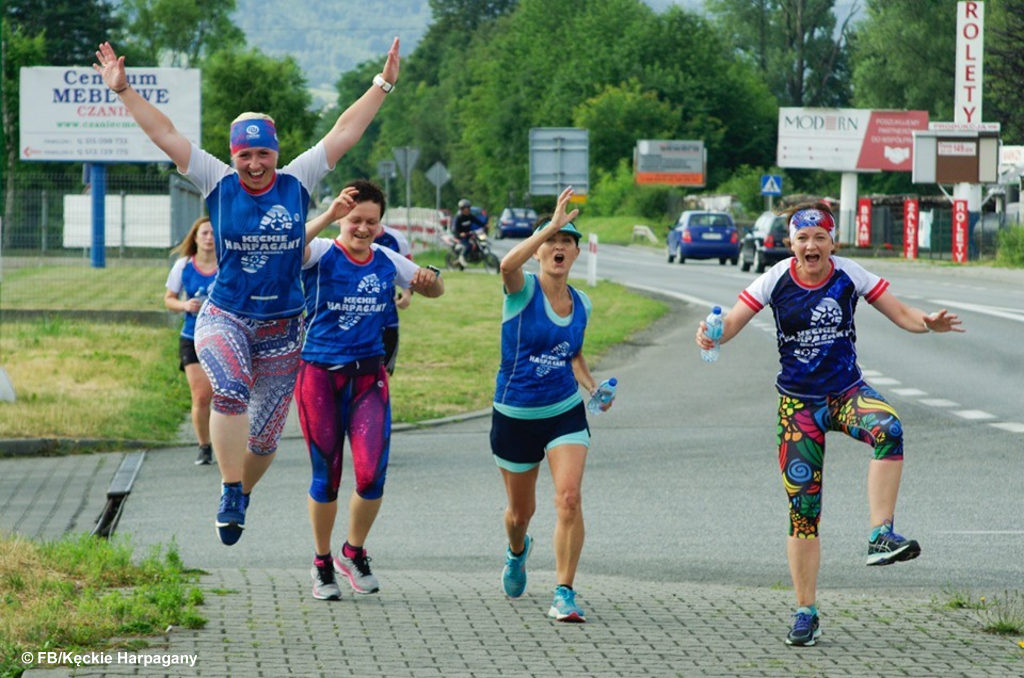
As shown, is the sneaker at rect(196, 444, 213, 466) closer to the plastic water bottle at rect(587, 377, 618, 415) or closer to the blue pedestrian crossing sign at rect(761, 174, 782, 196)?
the plastic water bottle at rect(587, 377, 618, 415)

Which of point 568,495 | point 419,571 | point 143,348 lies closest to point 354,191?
point 568,495

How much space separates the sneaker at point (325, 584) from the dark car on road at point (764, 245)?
1408 inches

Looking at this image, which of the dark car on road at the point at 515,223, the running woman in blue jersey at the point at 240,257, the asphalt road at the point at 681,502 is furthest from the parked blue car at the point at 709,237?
the running woman in blue jersey at the point at 240,257

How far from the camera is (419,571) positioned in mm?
9258

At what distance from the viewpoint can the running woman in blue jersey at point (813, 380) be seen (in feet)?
23.3

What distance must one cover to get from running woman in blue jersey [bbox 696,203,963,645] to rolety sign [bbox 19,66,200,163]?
3583cm

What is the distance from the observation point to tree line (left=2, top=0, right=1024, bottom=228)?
8881 cm

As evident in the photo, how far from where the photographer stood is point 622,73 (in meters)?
113

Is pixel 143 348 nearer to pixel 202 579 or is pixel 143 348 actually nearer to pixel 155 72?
pixel 202 579

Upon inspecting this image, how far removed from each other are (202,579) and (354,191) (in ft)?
6.26

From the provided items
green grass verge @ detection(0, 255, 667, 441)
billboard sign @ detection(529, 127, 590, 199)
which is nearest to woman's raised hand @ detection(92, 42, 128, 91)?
green grass verge @ detection(0, 255, 667, 441)

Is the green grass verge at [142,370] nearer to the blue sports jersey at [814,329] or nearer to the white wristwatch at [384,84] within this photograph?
the white wristwatch at [384,84]

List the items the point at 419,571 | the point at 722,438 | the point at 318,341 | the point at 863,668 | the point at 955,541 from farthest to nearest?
the point at 722,438 → the point at 955,541 → the point at 419,571 → the point at 318,341 → the point at 863,668

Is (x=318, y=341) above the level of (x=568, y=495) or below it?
above
